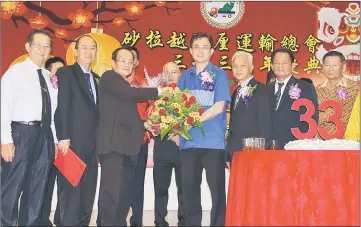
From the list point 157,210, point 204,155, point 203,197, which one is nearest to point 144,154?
point 157,210

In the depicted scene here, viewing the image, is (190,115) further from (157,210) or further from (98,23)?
(98,23)

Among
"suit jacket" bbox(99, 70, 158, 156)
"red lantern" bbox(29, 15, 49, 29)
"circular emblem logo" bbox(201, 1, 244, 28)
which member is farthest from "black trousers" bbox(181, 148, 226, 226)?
"red lantern" bbox(29, 15, 49, 29)

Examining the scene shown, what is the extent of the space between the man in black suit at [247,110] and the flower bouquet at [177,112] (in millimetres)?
386

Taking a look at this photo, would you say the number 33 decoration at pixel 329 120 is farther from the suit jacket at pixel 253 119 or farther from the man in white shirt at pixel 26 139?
the man in white shirt at pixel 26 139

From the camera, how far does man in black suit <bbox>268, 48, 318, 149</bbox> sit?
4.14m

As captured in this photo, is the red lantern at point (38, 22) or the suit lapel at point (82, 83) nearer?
the suit lapel at point (82, 83)

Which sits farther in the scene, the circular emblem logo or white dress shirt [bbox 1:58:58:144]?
the circular emblem logo

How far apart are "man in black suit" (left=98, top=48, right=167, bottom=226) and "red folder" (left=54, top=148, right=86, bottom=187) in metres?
0.15

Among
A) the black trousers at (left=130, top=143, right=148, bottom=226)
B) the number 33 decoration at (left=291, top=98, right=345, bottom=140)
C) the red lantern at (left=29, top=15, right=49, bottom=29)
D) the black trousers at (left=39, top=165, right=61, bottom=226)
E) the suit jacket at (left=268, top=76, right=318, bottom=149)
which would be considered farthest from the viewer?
the red lantern at (left=29, top=15, right=49, bottom=29)

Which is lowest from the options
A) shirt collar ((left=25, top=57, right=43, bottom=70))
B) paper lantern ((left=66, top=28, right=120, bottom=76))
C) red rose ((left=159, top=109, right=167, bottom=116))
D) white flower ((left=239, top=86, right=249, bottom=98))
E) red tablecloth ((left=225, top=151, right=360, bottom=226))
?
red tablecloth ((left=225, top=151, right=360, bottom=226))

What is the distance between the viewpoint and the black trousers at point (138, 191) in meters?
4.70

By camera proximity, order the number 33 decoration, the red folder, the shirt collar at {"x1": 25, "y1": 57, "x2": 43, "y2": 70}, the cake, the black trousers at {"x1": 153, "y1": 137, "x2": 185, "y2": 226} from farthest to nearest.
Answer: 1. the black trousers at {"x1": 153, "y1": 137, "x2": 185, "y2": 226}
2. the shirt collar at {"x1": 25, "y1": 57, "x2": 43, "y2": 70}
3. the red folder
4. the number 33 decoration
5. the cake

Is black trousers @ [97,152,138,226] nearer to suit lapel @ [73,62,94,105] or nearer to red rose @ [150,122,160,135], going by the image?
red rose @ [150,122,160,135]

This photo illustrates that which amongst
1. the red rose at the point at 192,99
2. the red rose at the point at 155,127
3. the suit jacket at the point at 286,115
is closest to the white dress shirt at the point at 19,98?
the red rose at the point at 155,127
